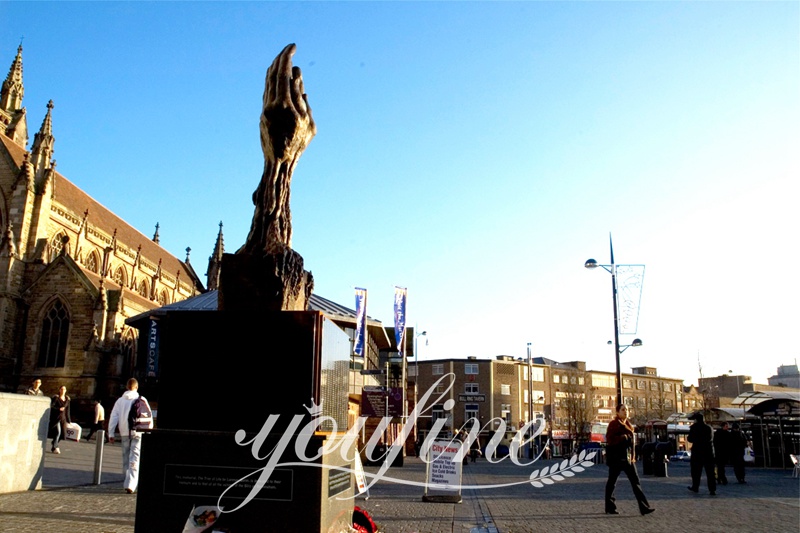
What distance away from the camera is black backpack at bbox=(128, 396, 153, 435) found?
10.7 m

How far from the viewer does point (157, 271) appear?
59.2 metres

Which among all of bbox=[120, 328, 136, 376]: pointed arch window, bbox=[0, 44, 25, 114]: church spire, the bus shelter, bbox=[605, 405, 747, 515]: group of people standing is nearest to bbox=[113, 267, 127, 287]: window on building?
bbox=[120, 328, 136, 376]: pointed arch window

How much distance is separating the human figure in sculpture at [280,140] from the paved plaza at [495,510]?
374 cm

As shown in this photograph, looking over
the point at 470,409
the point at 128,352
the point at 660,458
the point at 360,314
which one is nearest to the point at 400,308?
the point at 360,314

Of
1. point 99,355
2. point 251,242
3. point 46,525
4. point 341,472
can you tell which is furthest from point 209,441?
point 99,355

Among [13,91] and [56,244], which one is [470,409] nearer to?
[56,244]

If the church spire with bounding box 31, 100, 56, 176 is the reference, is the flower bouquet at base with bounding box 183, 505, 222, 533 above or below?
below

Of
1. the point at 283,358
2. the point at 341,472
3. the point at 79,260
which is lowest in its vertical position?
the point at 341,472

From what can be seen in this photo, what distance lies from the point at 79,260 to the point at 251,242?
45.4m

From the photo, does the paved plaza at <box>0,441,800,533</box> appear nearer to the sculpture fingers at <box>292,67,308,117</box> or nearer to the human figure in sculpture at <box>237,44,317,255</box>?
the human figure in sculpture at <box>237,44,317,255</box>

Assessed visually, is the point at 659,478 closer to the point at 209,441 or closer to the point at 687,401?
the point at 209,441

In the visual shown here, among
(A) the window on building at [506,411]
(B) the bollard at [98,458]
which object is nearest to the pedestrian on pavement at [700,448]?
(B) the bollard at [98,458]

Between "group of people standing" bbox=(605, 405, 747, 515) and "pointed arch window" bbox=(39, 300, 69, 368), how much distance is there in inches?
1470

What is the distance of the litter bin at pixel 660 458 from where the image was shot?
20.8 meters
